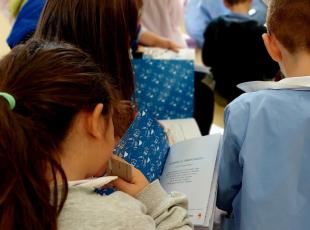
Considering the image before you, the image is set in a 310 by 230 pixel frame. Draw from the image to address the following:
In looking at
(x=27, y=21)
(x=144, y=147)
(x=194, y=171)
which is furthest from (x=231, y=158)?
(x=27, y=21)

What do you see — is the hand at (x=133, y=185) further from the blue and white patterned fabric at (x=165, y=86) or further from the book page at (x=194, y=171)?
the blue and white patterned fabric at (x=165, y=86)

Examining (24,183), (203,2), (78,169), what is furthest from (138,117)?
(203,2)

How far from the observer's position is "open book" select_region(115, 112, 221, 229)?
0.88m

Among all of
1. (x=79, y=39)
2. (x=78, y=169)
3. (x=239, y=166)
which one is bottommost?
(x=239, y=166)

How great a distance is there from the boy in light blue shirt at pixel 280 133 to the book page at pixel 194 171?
75 millimetres

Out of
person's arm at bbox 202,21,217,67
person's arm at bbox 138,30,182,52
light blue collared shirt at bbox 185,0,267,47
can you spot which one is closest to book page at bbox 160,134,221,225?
person's arm at bbox 138,30,182,52

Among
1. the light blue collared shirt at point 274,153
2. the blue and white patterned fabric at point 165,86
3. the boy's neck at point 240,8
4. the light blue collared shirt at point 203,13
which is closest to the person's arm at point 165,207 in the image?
the light blue collared shirt at point 274,153

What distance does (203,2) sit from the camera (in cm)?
237

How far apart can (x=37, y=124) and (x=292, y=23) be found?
526 mm

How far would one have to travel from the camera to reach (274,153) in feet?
2.70

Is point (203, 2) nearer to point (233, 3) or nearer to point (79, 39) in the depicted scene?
point (233, 3)

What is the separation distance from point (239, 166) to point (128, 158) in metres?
0.24

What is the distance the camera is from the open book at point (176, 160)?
877 millimetres

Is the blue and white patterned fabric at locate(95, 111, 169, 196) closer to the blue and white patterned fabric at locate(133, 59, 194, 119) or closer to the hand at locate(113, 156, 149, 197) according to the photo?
the hand at locate(113, 156, 149, 197)
